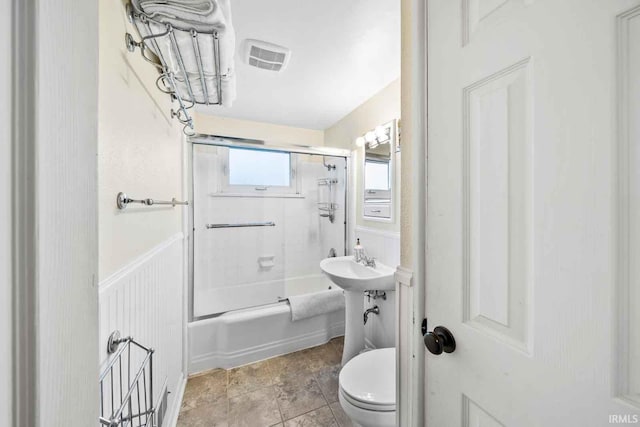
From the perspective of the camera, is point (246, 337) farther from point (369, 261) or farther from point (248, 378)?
point (369, 261)

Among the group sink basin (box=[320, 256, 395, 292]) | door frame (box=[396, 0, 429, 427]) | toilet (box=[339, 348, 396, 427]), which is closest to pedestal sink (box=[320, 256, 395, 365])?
sink basin (box=[320, 256, 395, 292])

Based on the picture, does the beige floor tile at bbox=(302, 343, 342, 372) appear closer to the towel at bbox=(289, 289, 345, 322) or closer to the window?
the towel at bbox=(289, 289, 345, 322)

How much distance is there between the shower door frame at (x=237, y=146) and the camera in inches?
75.7

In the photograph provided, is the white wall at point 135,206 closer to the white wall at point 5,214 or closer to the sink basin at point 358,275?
the white wall at point 5,214

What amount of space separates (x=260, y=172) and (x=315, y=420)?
2008 millimetres

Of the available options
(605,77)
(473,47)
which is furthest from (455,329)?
(473,47)

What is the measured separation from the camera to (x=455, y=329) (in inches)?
25.3

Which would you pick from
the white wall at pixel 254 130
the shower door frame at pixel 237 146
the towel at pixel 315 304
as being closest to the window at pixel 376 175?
the shower door frame at pixel 237 146

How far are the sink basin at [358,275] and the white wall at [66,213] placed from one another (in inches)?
50.9

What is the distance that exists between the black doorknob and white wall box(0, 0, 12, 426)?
0.75 meters

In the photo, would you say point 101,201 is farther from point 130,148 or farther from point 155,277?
point 155,277

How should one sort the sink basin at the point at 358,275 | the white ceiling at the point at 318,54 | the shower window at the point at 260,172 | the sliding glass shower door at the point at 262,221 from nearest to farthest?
the white ceiling at the point at 318,54, the sink basin at the point at 358,275, the sliding glass shower door at the point at 262,221, the shower window at the point at 260,172

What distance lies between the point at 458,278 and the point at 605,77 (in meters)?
0.46

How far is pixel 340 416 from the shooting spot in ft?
4.78
